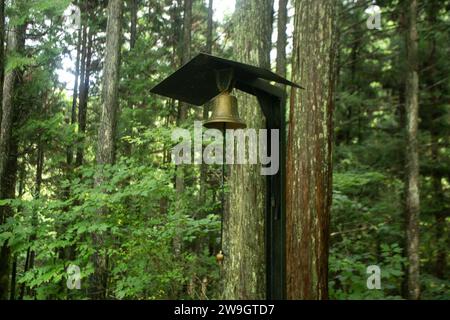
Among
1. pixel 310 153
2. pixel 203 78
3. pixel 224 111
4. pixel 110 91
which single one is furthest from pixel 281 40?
pixel 224 111

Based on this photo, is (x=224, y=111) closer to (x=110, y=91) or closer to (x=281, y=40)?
(x=110, y=91)

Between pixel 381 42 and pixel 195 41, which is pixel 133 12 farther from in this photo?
pixel 381 42

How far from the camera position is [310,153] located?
439cm

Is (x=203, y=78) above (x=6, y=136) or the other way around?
the other way around

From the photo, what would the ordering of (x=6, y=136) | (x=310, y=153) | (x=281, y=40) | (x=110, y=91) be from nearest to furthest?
(x=310, y=153) < (x=110, y=91) < (x=6, y=136) < (x=281, y=40)

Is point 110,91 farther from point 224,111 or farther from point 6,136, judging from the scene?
point 224,111

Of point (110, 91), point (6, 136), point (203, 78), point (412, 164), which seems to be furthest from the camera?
point (6, 136)

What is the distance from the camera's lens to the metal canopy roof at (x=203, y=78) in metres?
3.23

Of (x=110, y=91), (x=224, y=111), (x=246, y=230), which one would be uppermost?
(x=110, y=91)

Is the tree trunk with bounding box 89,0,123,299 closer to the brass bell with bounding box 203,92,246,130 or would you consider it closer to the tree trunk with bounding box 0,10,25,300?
the tree trunk with bounding box 0,10,25,300

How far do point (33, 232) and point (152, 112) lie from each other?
27.2 ft

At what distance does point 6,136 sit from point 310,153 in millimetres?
10715

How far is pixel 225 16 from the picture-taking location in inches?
834

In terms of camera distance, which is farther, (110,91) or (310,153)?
(110,91)
